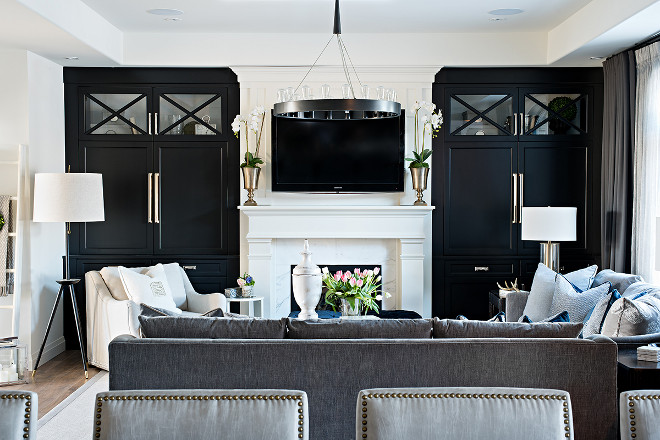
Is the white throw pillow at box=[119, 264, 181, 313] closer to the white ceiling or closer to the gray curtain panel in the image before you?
the white ceiling

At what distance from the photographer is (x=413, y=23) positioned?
616 cm

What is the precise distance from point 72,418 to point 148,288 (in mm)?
1356

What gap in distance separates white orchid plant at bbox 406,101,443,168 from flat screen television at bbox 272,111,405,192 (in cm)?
14

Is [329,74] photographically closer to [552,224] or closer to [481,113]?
[481,113]

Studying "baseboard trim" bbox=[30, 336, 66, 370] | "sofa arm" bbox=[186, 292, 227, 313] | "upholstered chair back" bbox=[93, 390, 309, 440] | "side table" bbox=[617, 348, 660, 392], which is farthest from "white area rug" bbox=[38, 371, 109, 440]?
"side table" bbox=[617, 348, 660, 392]

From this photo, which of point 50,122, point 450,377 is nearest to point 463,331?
point 450,377

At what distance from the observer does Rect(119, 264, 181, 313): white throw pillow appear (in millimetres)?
5570

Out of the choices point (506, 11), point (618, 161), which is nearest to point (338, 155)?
point (506, 11)

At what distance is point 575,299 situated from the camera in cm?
453

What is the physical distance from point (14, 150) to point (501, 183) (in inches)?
165

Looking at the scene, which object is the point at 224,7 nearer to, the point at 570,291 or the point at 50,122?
the point at 50,122

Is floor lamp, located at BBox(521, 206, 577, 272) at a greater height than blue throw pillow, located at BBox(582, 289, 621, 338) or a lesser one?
greater

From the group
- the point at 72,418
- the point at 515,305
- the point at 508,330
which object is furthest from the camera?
the point at 515,305

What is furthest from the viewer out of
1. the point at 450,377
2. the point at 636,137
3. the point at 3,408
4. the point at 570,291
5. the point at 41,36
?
the point at 636,137
